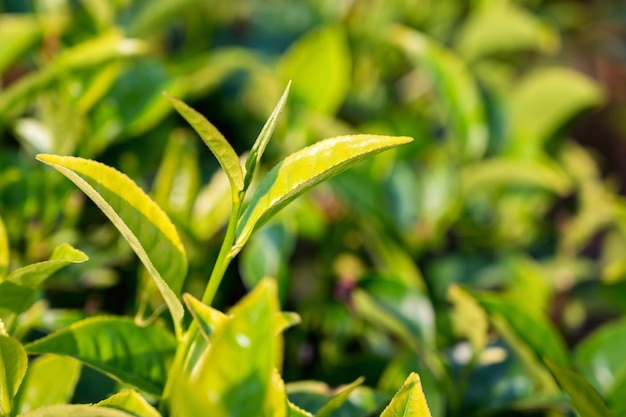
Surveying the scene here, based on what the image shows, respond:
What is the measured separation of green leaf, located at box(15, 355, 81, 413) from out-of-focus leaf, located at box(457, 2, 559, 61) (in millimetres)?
983

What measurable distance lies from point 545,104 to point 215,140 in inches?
38.2

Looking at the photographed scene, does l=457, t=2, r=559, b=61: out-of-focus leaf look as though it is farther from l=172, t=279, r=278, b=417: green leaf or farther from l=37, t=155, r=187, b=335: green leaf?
l=172, t=279, r=278, b=417: green leaf

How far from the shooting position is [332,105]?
1.16m

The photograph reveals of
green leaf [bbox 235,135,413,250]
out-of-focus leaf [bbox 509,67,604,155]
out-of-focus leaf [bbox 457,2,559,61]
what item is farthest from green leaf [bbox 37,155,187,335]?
out-of-focus leaf [bbox 457,2,559,61]

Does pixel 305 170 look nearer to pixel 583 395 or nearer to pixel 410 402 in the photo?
pixel 410 402

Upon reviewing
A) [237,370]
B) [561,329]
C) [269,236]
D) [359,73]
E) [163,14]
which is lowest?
[561,329]

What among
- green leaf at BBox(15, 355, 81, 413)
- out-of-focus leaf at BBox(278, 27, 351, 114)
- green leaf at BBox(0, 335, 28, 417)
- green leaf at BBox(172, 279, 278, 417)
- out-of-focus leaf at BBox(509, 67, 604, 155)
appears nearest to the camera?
green leaf at BBox(172, 279, 278, 417)

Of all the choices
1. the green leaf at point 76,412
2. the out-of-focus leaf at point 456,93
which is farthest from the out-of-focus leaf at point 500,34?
the green leaf at point 76,412

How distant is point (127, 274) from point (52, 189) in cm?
16

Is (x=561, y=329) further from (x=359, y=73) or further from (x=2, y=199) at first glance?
(x=2, y=199)

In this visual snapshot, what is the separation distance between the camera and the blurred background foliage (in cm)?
81

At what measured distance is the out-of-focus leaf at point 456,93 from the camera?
44.2 inches

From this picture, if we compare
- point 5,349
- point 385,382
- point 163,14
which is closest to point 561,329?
point 385,382

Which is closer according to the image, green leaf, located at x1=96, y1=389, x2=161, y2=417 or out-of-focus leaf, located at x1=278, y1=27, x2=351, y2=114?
green leaf, located at x1=96, y1=389, x2=161, y2=417
